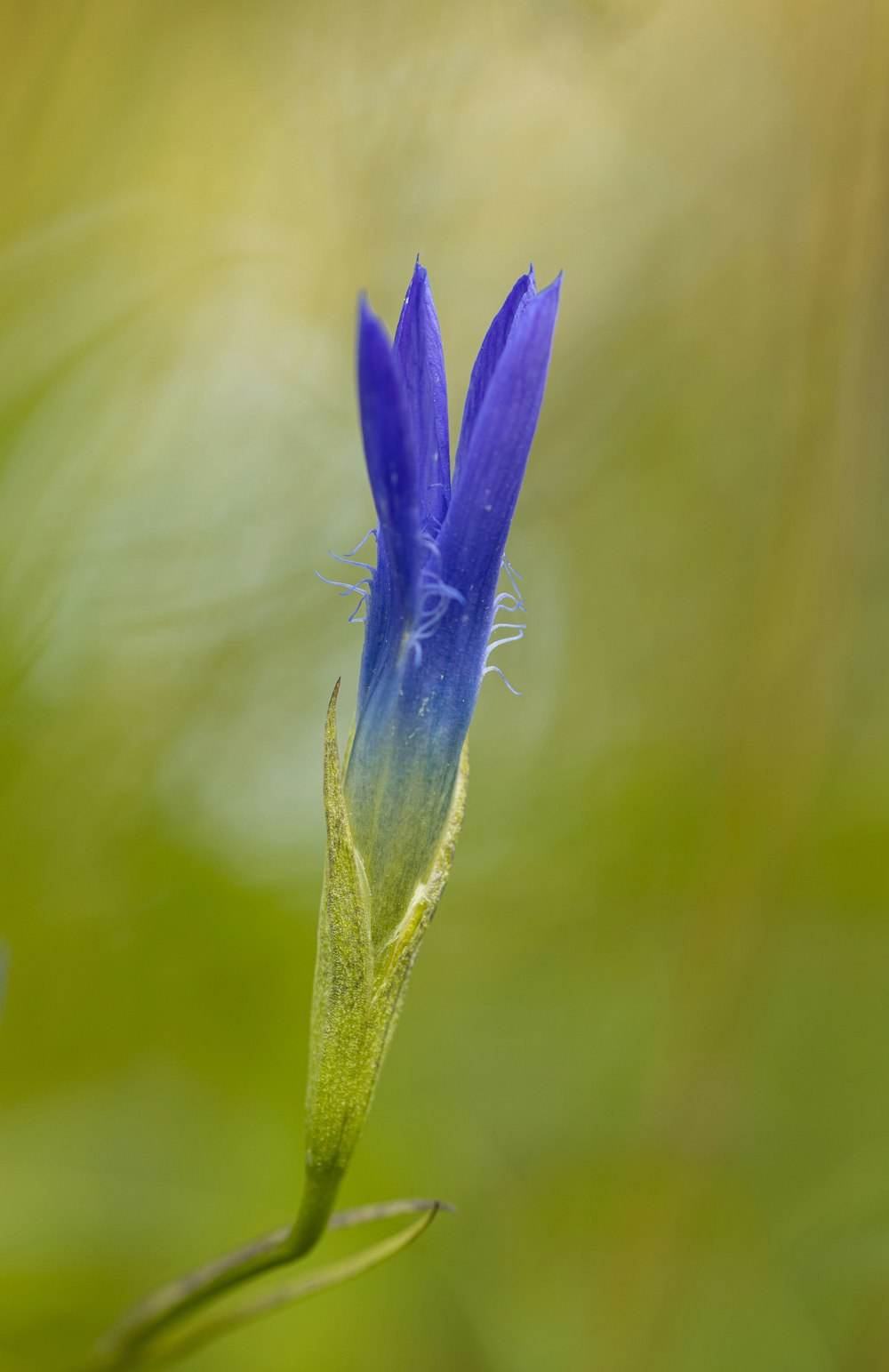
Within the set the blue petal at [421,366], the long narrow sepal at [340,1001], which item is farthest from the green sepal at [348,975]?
the blue petal at [421,366]

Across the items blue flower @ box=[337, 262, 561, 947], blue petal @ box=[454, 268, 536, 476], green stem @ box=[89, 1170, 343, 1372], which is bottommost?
green stem @ box=[89, 1170, 343, 1372]

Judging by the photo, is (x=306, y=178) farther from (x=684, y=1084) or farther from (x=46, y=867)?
(x=684, y=1084)

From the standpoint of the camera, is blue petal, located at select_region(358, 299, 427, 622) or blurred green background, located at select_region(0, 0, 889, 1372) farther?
blurred green background, located at select_region(0, 0, 889, 1372)

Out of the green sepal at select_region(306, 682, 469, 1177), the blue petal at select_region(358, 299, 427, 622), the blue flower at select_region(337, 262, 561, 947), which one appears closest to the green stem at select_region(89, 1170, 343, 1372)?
the green sepal at select_region(306, 682, 469, 1177)

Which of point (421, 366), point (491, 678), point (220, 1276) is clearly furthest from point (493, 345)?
point (491, 678)

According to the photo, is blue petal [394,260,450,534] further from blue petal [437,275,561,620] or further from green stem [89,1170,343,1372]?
green stem [89,1170,343,1372]

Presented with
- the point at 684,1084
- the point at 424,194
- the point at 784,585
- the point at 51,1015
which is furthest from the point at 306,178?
the point at 684,1084

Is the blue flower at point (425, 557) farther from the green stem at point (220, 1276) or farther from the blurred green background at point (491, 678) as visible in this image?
the blurred green background at point (491, 678)
